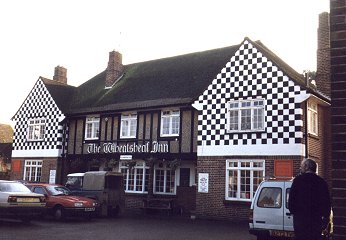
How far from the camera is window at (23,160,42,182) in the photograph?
26.5 metres

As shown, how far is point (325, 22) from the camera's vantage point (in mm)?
20297

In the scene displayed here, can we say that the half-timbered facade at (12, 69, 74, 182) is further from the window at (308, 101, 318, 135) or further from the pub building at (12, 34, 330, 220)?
the window at (308, 101, 318, 135)

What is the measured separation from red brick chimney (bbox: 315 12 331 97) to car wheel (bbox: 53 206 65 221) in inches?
538

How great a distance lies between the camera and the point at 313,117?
60.4ft

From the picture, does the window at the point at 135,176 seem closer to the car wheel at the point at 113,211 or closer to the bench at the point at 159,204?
the bench at the point at 159,204

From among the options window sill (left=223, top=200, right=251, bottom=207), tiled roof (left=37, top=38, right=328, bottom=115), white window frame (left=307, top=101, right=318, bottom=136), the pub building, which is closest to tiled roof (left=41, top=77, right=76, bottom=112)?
tiled roof (left=37, top=38, right=328, bottom=115)

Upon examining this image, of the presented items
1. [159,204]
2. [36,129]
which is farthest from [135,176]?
[36,129]

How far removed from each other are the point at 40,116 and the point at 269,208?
69.7 ft

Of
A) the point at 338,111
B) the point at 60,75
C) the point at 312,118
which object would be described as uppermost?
the point at 60,75

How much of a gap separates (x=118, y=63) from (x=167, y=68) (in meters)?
4.40

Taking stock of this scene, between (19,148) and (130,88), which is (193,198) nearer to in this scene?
(130,88)

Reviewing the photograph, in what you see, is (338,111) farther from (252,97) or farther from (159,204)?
(159,204)

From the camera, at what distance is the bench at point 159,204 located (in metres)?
20.3

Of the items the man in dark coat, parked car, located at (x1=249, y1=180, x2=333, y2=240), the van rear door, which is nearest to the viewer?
the man in dark coat
